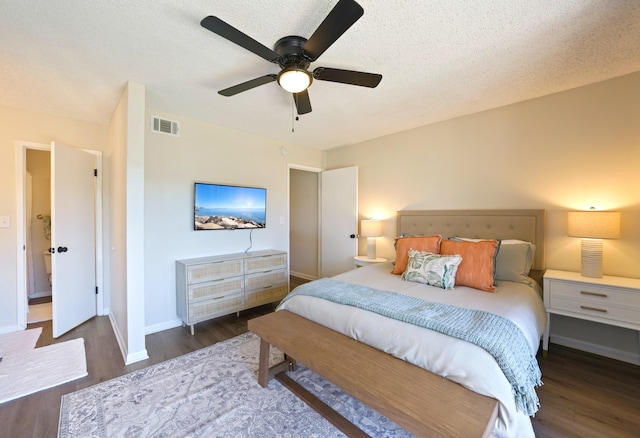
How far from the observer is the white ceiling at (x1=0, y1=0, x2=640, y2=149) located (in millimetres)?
1533

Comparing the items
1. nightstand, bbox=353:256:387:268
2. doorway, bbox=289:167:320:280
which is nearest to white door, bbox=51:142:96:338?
doorway, bbox=289:167:320:280

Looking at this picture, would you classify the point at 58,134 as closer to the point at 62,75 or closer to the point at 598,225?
the point at 62,75

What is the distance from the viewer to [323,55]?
1.99 metres

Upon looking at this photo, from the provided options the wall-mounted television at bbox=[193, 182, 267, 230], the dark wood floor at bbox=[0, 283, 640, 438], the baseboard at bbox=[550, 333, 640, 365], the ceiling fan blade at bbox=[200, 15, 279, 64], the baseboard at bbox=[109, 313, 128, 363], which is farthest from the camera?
the wall-mounted television at bbox=[193, 182, 267, 230]

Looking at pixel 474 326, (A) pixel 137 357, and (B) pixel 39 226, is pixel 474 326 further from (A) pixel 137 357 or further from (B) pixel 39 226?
(B) pixel 39 226

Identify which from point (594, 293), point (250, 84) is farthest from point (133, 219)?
point (594, 293)

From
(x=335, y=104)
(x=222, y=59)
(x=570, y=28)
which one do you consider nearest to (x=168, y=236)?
(x=222, y=59)

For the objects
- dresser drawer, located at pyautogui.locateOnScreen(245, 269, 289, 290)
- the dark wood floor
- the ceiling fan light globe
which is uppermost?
the ceiling fan light globe

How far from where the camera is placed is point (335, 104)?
285 centimetres

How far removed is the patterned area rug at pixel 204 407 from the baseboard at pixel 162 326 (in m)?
0.82

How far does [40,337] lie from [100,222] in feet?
4.55

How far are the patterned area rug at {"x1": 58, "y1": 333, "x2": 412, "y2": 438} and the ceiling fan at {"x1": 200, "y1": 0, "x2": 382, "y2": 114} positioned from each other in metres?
2.24

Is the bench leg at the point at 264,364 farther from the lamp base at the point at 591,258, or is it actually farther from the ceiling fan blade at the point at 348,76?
the lamp base at the point at 591,258

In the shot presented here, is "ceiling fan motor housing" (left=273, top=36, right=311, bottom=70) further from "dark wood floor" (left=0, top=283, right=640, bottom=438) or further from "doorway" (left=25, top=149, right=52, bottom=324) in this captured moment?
"doorway" (left=25, top=149, right=52, bottom=324)
